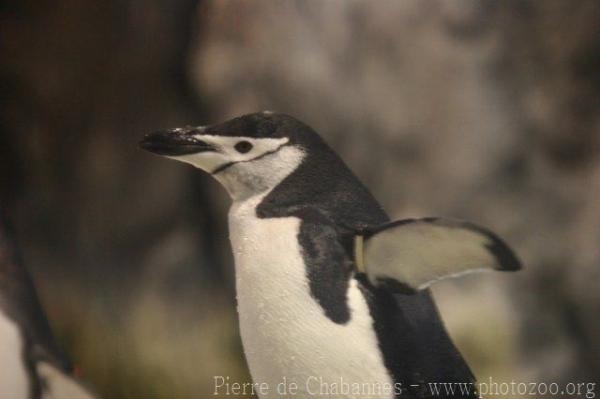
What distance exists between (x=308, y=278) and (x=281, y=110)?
278mm

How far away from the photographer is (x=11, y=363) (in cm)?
144

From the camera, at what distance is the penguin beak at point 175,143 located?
45.5 inches

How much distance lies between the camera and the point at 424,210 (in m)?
1.04

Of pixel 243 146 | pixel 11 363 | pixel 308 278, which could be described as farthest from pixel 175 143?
pixel 11 363

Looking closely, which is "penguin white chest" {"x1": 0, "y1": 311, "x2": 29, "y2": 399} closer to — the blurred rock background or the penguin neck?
the blurred rock background

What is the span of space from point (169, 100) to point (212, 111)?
116mm

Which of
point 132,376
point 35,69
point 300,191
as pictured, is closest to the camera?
point 300,191

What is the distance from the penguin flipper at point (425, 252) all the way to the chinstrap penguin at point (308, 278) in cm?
2

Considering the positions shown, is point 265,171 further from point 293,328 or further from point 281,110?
point 293,328

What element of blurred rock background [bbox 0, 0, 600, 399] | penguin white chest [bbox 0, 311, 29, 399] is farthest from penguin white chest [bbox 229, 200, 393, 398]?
penguin white chest [bbox 0, 311, 29, 399]

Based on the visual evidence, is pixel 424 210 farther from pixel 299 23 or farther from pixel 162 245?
pixel 162 245

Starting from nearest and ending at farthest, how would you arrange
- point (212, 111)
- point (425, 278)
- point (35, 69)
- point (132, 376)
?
point (425, 278) → point (212, 111) → point (132, 376) → point (35, 69)

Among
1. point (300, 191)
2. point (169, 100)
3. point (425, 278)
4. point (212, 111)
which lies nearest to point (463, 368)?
point (425, 278)

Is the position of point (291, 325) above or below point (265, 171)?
below
